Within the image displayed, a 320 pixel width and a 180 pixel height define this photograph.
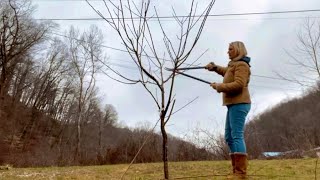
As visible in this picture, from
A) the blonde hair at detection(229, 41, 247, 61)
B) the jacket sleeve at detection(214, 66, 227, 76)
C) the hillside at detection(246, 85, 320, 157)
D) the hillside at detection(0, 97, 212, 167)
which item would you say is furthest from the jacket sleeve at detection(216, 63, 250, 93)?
the hillside at detection(246, 85, 320, 157)

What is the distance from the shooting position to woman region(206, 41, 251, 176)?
4.00 m

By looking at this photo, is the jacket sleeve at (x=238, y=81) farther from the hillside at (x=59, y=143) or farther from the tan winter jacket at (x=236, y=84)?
the hillside at (x=59, y=143)

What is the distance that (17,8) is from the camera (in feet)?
94.5

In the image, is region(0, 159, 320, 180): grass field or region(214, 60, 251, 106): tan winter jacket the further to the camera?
region(0, 159, 320, 180): grass field

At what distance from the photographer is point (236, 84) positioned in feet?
13.3

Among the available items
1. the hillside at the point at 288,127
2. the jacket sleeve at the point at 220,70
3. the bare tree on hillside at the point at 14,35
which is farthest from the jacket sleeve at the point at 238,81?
the bare tree on hillside at the point at 14,35

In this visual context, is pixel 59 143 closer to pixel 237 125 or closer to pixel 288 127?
pixel 288 127

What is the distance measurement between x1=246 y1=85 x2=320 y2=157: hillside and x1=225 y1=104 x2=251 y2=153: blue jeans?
9209 millimetres

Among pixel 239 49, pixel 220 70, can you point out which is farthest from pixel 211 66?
pixel 239 49

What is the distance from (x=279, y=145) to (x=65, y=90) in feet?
98.9

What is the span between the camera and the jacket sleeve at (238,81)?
4.01 m

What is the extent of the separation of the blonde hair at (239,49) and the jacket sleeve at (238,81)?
0.48 ft

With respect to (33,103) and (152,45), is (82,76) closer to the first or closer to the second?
(33,103)

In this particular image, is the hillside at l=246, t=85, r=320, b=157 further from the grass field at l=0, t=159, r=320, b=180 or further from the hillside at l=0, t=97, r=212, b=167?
the grass field at l=0, t=159, r=320, b=180
